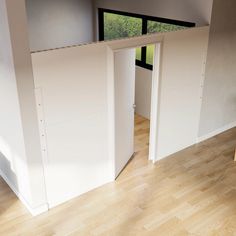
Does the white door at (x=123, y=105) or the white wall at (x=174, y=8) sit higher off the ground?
the white wall at (x=174, y=8)

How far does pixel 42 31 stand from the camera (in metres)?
6.05

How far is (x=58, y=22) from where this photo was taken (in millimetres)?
6191

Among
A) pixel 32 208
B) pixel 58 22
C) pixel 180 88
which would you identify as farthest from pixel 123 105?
pixel 58 22

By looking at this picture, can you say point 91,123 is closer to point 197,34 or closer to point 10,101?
point 10,101

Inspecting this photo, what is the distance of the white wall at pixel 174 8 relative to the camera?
458 cm

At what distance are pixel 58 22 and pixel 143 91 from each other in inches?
79.3

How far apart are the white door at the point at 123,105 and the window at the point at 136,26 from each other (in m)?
1.29

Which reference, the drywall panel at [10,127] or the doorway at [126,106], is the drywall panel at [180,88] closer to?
the doorway at [126,106]

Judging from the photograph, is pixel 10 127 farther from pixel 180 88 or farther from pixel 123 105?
pixel 180 88

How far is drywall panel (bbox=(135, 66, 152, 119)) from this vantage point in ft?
19.8

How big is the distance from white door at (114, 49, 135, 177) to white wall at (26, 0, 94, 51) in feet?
7.82

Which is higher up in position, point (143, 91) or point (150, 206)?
point (143, 91)

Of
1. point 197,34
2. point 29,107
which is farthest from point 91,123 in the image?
point 197,34

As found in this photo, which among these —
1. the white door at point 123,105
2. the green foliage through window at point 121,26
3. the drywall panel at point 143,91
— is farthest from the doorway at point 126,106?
the green foliage through window at point 121,26
